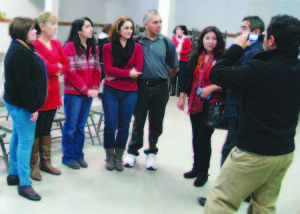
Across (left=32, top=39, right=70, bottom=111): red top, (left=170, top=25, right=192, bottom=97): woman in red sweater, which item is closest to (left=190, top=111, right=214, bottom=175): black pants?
(left=32, top=39, right=70, bottom=111): red top

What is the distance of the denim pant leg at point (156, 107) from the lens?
3457mm

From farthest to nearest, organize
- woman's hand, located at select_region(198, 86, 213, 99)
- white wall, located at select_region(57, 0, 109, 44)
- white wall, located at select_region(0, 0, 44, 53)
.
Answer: white wall, located at select_region(57, 0, 109, 44)
white wall, located at select_region(0, 0, 44, 53)
woman's hand, located at select_region(198, 86, 213, 99)

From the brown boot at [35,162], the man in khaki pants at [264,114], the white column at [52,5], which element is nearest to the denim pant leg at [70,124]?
the brown boot at [35,162]

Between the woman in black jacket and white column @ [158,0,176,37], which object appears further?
white column @ [158,0,176,37]

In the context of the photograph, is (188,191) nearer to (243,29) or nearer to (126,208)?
(126,208)

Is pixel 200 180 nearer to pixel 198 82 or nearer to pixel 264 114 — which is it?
pixel 198 82

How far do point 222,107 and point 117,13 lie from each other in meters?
9.69

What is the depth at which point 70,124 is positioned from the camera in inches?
132

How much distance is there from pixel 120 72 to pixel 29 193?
1358mm

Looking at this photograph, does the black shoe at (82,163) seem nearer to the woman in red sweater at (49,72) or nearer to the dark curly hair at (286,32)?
the woman in red sweater at (49,72)

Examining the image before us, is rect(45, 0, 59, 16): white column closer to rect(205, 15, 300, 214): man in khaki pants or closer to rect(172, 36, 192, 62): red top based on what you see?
rect(172, 36, 192, 62): red top

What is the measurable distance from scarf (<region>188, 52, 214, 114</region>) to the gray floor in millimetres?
786

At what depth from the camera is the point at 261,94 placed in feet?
5.94

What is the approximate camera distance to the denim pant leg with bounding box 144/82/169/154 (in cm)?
346
